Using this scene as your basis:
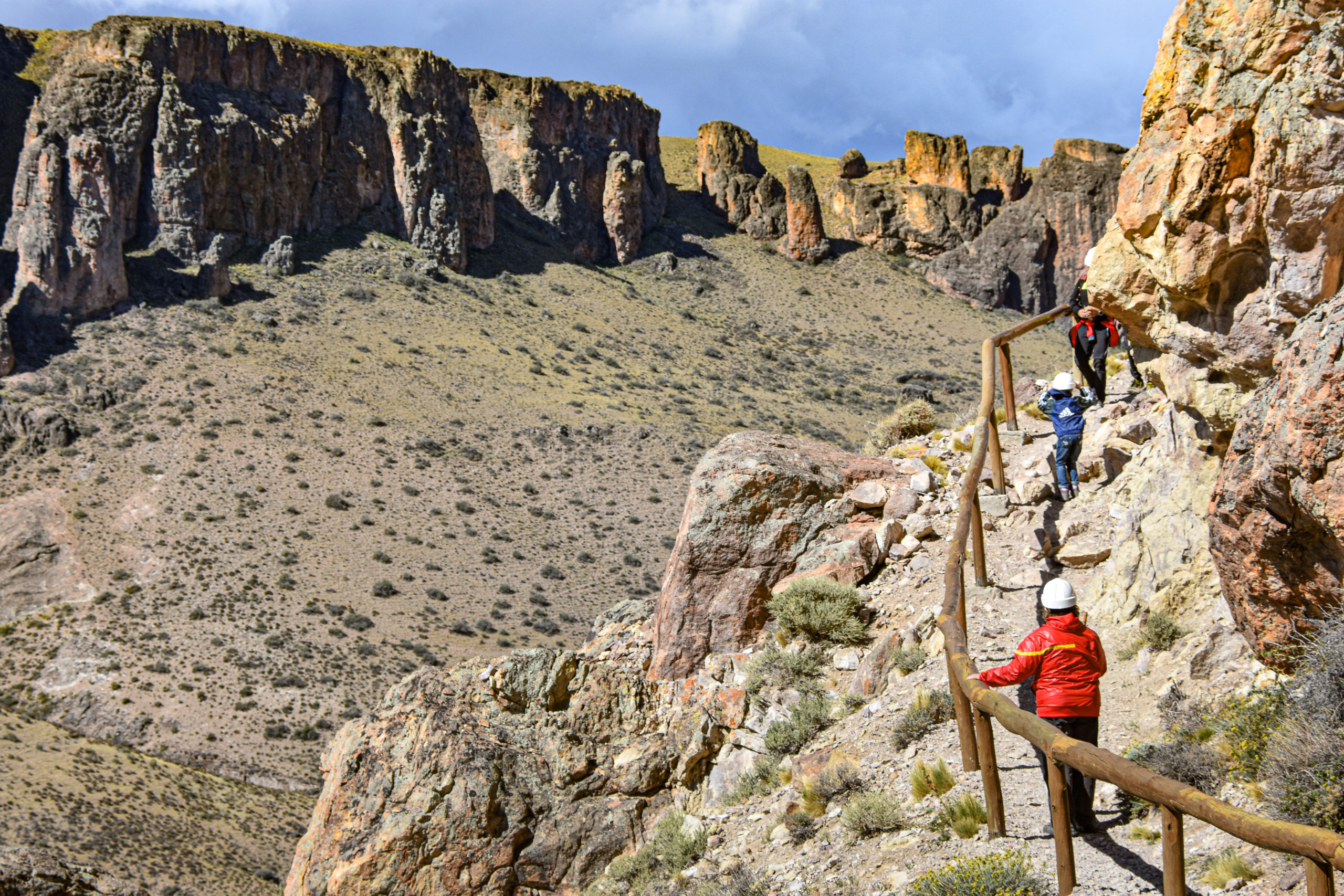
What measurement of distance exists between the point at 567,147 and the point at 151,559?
52655 mm

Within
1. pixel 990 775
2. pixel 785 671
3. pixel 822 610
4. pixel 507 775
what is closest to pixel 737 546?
pixel 822 610

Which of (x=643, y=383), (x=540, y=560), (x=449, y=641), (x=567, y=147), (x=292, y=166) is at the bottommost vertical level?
(x=449, y=641)

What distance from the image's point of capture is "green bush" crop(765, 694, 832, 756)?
22.4 feet

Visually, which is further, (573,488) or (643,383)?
(643,383)

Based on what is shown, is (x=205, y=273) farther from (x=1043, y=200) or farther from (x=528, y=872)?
(x=1043, y=200)

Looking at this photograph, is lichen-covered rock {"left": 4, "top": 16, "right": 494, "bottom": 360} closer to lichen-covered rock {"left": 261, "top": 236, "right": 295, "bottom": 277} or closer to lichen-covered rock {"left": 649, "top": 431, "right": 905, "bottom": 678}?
lichen-covered rock {"left": 261, "top": 236, "right": 295, "bottom": 277}

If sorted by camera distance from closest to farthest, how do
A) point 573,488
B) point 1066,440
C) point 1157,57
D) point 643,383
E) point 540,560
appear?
1. point 1157,57
2. point 1066,440
3. point 540,560
4. point 573,488
5. point 643,383

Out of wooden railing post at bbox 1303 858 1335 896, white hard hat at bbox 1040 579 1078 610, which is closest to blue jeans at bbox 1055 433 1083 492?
white hard hat at bbox 1040 579 1078 610

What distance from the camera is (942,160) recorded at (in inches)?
3169

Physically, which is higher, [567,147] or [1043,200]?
[567,147]

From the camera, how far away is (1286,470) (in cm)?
417

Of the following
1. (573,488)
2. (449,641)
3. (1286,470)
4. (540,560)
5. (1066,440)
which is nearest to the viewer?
(1286,470)

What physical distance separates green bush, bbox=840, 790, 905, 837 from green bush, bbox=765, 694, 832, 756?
142 centimetres

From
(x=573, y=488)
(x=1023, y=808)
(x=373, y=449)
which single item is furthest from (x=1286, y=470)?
(x=373, y=449)
